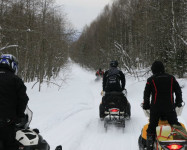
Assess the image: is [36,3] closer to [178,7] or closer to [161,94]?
[178,7]

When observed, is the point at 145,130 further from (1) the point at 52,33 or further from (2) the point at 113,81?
(1) the point at 52,33

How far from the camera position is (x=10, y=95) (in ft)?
9.19

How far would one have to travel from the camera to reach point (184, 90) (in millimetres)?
11078

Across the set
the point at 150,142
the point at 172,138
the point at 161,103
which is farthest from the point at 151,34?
the point at 172,138

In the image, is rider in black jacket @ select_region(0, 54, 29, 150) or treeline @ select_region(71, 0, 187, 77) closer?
rider in black jacket @ select_region(0, 54, 29, 150)

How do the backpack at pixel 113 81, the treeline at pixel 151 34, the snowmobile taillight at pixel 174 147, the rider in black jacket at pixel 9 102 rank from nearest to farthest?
the rider in black jacket at pixel 9 102 < the snowmobile taillight at pixel 174 147 < the backpack at pixel 113 81 < the treeline at pixel 151 34

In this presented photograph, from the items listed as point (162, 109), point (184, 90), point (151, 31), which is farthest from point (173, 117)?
point (151, 31)

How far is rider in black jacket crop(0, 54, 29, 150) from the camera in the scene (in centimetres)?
271

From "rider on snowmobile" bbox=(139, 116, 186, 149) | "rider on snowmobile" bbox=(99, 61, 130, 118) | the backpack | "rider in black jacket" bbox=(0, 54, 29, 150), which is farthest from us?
the backpack

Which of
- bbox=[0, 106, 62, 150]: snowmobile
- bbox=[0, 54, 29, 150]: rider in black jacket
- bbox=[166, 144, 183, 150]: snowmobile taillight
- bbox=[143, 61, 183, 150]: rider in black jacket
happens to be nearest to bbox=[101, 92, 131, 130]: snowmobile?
bbox=[143, 61, 183, 150]: rider in black jacket

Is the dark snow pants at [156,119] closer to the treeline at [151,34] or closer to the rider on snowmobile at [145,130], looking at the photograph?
the rider on snowmobile at [145,130]

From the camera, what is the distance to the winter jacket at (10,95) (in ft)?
9.04

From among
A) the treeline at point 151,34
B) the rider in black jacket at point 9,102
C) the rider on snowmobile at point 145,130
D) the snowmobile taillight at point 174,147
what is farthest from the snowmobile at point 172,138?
the treeline at point 151,34

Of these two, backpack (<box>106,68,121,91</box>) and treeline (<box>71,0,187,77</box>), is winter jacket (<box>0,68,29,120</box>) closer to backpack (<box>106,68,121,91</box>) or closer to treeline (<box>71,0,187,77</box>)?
backpack (<box>106,68,121,91</box>)
